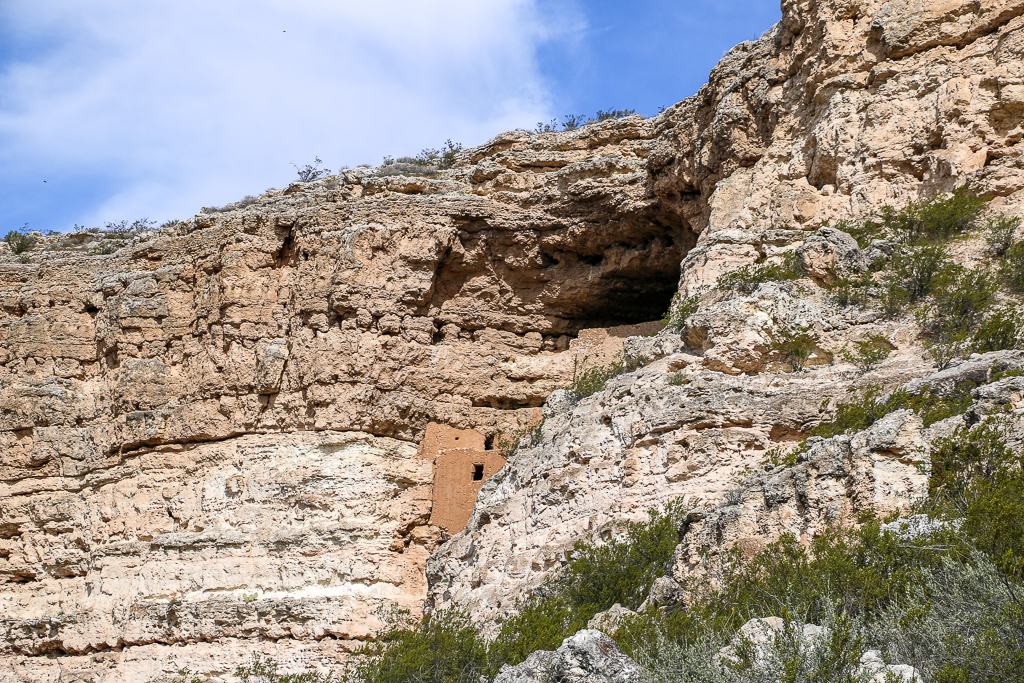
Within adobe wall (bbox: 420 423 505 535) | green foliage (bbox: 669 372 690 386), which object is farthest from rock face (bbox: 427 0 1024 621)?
adobe wall (bbox: 420 423 505 535)

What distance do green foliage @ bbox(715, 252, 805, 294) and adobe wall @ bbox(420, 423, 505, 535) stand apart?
4.47 m

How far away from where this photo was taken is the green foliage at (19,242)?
2062cm

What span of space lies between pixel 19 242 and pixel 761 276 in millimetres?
14089

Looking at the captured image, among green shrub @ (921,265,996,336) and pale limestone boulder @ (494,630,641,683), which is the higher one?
green shrub @ (921,265,996,336)

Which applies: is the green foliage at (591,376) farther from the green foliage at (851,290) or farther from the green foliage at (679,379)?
the green foliage at (851,290)

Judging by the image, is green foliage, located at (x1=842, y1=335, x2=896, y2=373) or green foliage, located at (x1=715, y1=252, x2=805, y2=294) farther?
green foliage, located at (x1=715, y1=252, x2=805, y2=294)

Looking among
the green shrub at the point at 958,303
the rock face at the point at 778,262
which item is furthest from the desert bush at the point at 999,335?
the rock face at the point at 778,262

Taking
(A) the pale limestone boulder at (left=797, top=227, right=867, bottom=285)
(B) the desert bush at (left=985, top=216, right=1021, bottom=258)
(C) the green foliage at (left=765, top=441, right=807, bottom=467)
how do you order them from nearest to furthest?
(C) the green foliage at (left=765, top=441, right=807, bottom=467) < (B) the desert bush at (left=985, top=216, right=1021, bottom=258) < (A) the pale limestone boulder at (left=797, top=227, right=867, bottom=285)

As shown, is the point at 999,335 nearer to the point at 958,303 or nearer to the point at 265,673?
the point at 958,303

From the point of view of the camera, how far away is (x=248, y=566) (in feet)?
51.1

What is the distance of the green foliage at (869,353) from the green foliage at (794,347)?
379mm

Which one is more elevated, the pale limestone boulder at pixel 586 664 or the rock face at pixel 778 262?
the rock face at pixel 778 262

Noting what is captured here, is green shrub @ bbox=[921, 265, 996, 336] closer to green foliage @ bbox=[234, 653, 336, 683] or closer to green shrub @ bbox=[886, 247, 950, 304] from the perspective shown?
green shrub @ bbox=[886, 247, 950, 304]

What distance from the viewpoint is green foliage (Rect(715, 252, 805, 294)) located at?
1292 centimetres
